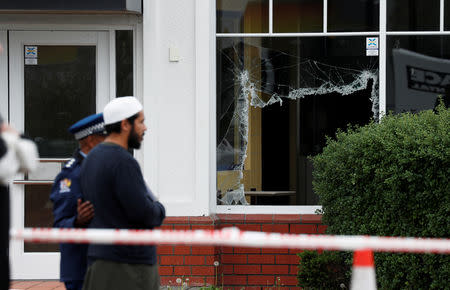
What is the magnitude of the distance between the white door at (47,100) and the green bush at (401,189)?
2.83 metres

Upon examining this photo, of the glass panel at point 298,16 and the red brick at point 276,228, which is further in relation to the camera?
the glass panel at point 298,16

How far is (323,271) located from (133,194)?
10.0ft

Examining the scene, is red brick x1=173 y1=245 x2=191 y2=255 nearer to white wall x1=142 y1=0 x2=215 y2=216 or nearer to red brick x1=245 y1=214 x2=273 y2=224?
white wall x1=142 y1=0 x2=215 y2=216

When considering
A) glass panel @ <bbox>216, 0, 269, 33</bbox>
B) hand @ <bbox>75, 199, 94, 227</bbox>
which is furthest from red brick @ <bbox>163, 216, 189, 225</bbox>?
hand @ <bbox>75, 199, 94, 227</bbox>

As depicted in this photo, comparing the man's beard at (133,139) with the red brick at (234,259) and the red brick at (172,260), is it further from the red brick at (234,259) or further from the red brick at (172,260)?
the red brick at (234,259)

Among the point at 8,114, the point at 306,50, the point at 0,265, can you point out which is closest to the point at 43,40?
the point at 8,114

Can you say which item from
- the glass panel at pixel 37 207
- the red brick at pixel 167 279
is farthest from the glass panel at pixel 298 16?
the glass panel at pixel 37 207

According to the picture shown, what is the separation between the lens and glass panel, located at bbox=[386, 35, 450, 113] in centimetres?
727

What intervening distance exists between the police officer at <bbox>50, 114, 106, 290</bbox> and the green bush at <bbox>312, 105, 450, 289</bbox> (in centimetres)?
236

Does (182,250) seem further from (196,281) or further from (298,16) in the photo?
(298,16)

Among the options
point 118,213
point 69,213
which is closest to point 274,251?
point 69,213

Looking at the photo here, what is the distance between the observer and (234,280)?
7281 millimetres

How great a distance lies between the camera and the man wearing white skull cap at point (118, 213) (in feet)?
11.8

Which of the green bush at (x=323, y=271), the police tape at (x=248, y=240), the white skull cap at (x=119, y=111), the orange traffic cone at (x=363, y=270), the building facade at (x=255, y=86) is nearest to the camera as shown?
the police tape at (x=248, y=240)
